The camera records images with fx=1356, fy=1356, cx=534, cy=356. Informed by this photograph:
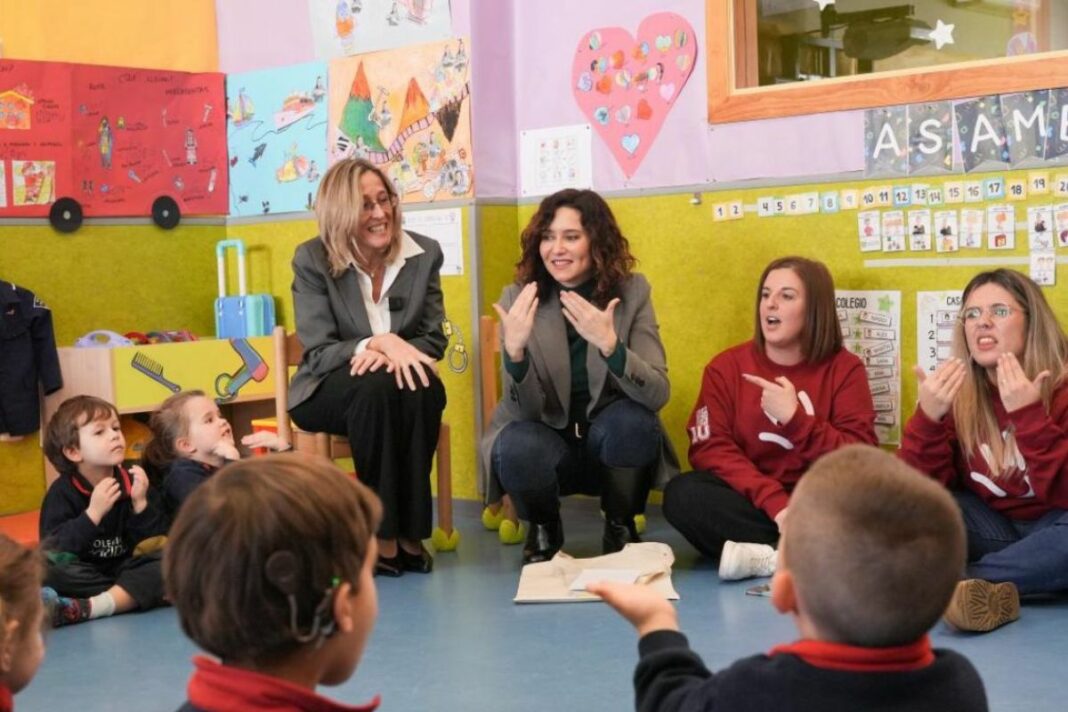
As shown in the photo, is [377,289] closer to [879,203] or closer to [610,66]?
[610,66]

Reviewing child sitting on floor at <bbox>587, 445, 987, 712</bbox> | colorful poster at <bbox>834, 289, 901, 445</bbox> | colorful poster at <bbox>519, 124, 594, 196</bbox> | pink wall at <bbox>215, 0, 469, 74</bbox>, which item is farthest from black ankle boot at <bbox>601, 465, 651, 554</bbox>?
child sitting on floor at <bbox>587, 445, 987, 712</bbox>

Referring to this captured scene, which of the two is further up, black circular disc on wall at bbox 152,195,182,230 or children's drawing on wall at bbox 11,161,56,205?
children's drawing on wall at bbox 11,161,56,205

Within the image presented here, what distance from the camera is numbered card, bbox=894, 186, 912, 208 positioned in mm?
3463

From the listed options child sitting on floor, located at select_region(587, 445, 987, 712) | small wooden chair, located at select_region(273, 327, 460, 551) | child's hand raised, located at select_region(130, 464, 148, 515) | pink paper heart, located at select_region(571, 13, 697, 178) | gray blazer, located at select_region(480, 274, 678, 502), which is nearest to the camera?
child sitting on floor, located at select_region(587, 445, 987, 712)

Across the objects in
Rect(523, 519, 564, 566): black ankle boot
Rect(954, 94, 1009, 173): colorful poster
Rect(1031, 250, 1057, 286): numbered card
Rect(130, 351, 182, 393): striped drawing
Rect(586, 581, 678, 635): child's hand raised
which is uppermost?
Rect(954, 94, 1009, 173): colorful poster

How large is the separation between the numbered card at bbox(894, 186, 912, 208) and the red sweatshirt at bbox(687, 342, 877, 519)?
415mm

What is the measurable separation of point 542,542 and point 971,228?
133 centimetres

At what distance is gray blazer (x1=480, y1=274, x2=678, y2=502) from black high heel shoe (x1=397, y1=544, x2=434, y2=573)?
0.80 feet

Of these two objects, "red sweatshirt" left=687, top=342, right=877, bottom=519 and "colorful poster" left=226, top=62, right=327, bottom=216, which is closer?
"red sweatshirt" left=687, top=342, right=877, bottom=519

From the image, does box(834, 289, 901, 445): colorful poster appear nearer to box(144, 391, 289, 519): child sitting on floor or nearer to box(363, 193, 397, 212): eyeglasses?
box(363, 193, 397, 212): eyeglasses

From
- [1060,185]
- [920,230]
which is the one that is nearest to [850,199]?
[920,230]

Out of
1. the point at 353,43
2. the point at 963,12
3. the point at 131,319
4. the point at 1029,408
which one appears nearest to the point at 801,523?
the point at 1029,408

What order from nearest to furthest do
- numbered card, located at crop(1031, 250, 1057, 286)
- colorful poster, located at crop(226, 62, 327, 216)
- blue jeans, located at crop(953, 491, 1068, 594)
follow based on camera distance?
blue jeans, located at crop(953, 491, 1068, 594) → numbered card, located at crop(1031, 250, 1057, 286) → colorful poster, located at crop(226, 62, 327, 216)

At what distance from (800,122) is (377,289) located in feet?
3.97
